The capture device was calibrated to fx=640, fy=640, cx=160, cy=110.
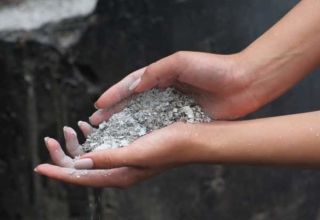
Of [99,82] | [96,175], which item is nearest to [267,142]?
[96,175]

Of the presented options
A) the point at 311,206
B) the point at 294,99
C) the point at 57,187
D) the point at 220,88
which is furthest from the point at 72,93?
the point at 311,206

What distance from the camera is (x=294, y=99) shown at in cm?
219

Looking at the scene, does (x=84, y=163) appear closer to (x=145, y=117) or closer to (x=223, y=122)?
(x=145, y=117)

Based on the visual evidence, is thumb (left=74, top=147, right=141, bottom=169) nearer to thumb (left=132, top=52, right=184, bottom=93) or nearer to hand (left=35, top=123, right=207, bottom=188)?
hand (left=35, top=123, right=207, bottom=188)

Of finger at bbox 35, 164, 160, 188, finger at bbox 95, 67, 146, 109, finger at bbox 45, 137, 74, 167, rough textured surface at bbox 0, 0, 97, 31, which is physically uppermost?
rough textured surface at bbox 0, 0, 97, 31

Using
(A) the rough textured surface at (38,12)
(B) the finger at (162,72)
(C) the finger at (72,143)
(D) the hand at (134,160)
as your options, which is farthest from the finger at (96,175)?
(A) the rough textured surface at (38,12)

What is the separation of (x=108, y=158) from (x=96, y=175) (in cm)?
10

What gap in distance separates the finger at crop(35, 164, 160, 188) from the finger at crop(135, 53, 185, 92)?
0.68 ft

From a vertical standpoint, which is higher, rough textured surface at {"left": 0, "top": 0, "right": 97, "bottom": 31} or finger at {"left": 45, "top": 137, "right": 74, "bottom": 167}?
rough textured surface at {"left": 0, "top": 0, "right": 97, "bottom": 31}

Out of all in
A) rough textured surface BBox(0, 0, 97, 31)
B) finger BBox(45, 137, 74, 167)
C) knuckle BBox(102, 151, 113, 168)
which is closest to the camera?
knuckle BBox(102, 151, 113, 168)

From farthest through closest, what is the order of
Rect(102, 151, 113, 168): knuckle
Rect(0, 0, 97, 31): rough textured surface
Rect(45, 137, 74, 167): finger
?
Rect(0, 0, 97, 31): rough textured surface < Rect(45, 137, 74, 167): finger < Rect(102, 151, 113, 168): knuckle

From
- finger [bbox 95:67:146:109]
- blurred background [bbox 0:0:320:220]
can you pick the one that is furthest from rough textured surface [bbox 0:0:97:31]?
finger [bbox 95:67:146:109]

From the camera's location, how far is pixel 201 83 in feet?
4.83

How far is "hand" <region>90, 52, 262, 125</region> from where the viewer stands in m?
1.45
